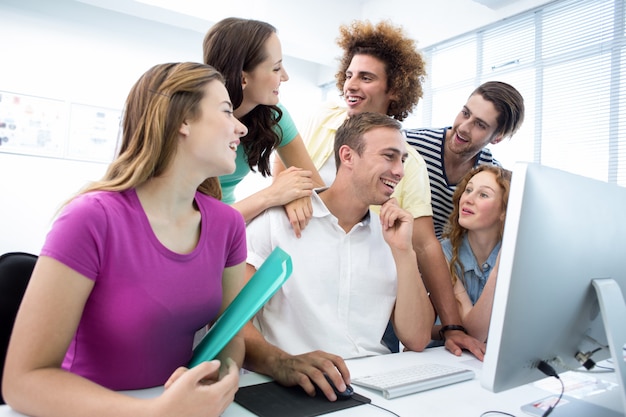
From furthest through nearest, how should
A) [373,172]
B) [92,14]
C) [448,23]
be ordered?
[92,14], [448,23], [373,172]

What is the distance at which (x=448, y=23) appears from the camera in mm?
4699

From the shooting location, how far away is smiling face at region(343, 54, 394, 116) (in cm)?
224

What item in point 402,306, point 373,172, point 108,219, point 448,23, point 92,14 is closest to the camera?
point 108,219

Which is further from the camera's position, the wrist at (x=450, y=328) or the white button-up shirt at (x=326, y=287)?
the wrist at (x=450, y=328)

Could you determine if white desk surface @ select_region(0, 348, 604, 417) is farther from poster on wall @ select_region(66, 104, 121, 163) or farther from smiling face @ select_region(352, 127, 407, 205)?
poster on wall @ select_region(66, 104, 121, 163)

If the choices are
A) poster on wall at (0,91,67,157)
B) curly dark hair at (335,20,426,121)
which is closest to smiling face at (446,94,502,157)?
curly dark hair at (335,20,426,121)

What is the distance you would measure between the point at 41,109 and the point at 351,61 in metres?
3.78

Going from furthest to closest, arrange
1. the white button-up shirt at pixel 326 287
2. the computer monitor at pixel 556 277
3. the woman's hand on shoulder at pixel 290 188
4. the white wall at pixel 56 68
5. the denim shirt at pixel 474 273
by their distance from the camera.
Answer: the white wall at pixel 56 68 < the denim shirt at pixel 474 273 < the woman's hand on shoulder at pixel 290 188 < the white button-up shirt at pixel 326 287 < the computer monitor at pixel 556 277

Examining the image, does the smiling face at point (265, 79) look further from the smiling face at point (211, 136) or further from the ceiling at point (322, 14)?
the ceiling at point (322, 14)

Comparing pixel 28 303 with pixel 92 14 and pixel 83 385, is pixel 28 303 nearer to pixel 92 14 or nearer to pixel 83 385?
pixel 83 385

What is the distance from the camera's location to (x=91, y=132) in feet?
17.0

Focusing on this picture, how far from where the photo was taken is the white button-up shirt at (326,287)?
144 cm

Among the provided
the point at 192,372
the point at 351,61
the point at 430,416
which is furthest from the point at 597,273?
the point at 351,61

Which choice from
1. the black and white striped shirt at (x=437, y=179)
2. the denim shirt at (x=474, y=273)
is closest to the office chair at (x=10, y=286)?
the denim shirt at (x=474, y=273)
